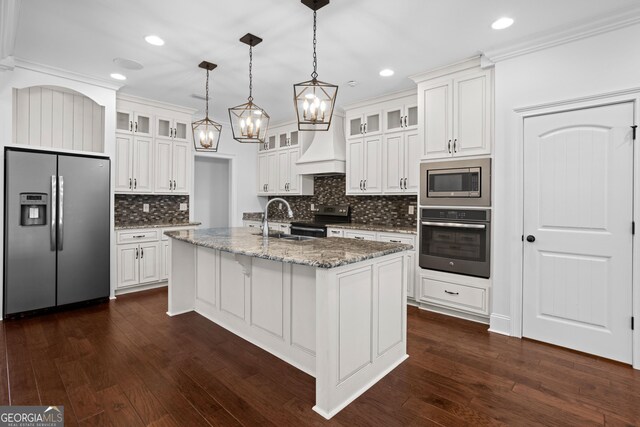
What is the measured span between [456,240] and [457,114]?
4.43 feet

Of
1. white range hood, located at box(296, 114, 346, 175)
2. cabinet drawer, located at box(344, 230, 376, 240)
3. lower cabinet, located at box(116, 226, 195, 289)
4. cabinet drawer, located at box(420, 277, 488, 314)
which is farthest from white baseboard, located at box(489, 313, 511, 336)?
lower cabinet, located at box(116, 226, 195, 289)

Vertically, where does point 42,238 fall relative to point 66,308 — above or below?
above

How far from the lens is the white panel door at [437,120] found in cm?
355

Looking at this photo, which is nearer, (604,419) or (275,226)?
(604,419)

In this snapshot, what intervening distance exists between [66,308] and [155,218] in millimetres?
1783

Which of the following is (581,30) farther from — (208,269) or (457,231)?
(208,269)

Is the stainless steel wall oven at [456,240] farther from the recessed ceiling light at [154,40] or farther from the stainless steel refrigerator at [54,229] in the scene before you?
the stainless steel refrigerator at [54,229]

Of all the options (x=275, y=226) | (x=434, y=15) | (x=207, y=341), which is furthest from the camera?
(x=275, y=226)

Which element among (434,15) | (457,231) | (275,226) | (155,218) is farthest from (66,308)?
(434,15)

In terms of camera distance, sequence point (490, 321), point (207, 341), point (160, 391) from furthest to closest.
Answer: point (490, 321) < point (207, 341) < point (160, 391)

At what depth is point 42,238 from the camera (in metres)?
3.56

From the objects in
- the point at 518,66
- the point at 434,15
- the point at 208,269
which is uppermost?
the point at 434,15

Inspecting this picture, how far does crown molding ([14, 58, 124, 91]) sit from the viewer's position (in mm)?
3479

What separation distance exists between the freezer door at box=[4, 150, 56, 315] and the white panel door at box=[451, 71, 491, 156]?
4.45m
